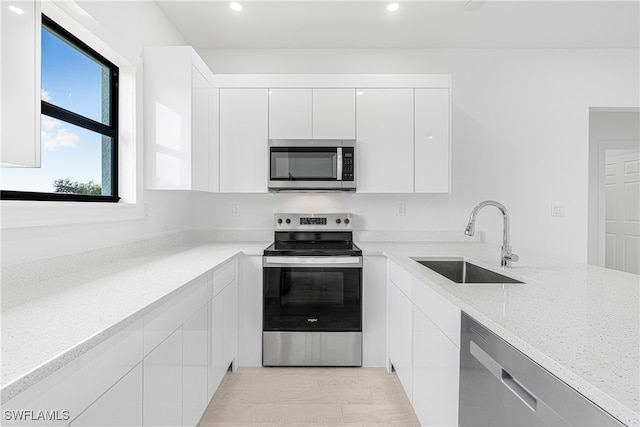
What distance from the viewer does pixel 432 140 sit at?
271 centimetres

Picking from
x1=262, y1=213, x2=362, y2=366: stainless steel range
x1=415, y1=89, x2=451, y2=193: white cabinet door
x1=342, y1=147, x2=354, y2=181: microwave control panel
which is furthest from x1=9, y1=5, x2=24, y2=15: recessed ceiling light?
x1=415, y1=89, x2=451, y2=193: white cabinet door

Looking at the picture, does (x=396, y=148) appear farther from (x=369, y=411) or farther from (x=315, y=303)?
(x=369, y=411)

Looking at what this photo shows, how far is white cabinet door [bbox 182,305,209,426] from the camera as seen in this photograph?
1.53m

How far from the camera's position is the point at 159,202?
8.05 ft

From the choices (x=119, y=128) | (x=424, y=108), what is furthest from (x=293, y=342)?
(x=424, y=108)

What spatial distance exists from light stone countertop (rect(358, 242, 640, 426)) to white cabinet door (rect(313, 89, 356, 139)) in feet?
4.54

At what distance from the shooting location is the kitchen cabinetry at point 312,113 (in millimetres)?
2717

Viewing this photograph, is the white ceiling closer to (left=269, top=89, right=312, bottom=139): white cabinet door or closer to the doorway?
(left=269, top=89, right=312, bottom=139): white cabinet door

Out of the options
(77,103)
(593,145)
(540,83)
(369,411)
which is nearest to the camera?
(77,103)

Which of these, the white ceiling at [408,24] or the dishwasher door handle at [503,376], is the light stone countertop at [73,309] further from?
the white ceiling at [408,24]

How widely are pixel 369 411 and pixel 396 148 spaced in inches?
72.4

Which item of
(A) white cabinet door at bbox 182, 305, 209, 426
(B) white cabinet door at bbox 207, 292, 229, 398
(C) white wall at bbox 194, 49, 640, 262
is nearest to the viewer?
(A) white cabinet door at bbox 182, 305, 209, 426

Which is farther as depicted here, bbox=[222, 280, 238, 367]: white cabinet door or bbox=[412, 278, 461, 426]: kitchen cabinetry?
bbox=[222, 280, 238, 367]: white cabinet door

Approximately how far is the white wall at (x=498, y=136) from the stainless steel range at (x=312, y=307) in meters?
0.74
